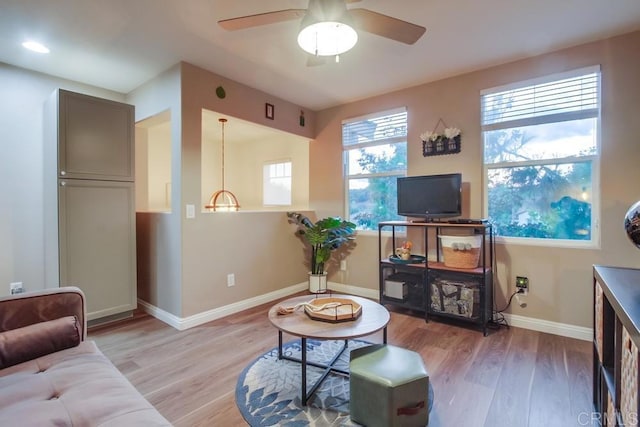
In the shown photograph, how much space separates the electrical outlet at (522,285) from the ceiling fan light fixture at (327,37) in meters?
2.57

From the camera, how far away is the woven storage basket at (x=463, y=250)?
2.87 metres

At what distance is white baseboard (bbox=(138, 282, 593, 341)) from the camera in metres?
2.68

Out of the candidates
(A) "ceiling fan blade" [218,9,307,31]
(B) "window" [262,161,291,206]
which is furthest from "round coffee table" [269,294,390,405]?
(B) "window" [262,161,291,206]

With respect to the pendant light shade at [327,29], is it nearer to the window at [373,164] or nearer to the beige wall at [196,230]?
the beige wall at [196,230]

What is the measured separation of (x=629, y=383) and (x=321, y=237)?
2.97 meters

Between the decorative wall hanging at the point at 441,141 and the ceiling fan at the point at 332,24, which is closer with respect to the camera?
the ceiling fan at the point at 332,24

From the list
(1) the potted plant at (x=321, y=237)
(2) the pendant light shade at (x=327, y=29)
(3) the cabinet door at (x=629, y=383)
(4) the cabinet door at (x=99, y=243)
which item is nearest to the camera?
(3) the cabinet door at (x=629, y=383)

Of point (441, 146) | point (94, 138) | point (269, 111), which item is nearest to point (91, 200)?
point (94, 138)

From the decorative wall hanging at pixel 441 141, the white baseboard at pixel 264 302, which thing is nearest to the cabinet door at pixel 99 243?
the white baseboard at pixel 264 302

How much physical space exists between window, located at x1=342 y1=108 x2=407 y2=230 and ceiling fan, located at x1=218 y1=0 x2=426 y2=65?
1.78 meters

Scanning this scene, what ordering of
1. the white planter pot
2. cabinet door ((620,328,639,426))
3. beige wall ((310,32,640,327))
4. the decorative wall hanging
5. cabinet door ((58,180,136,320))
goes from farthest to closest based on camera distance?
the white planter pot < the decorative wall hanging < cabinet door ((58,180,136,320)) < beige wall ((310,32,640,327)) < cabinet door ((620,328,639,426))

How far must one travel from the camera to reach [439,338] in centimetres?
270

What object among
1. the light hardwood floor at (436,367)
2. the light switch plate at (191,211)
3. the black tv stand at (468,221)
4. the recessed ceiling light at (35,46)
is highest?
the recessed ceiling light at (35,46)

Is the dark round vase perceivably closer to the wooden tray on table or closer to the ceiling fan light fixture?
the wooden tray on table
